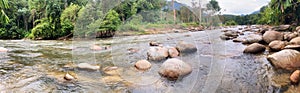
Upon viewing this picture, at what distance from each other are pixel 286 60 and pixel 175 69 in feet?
7.46

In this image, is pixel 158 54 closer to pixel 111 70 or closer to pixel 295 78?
pixel 111 70

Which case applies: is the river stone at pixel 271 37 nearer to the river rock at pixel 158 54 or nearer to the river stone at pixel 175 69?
the river rock at pixel 158 54

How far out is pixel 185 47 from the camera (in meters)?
4.82

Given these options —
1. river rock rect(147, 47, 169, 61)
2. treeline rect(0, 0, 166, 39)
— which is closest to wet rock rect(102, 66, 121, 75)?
treeline rect(0, 0, 166, 39)

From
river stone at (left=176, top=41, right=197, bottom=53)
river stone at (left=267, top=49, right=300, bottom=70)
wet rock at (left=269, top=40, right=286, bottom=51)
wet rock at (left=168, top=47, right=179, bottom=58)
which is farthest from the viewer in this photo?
wet rock at (left=269, top=40, right=286, bottom=51)

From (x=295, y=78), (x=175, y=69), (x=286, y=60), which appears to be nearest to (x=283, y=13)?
(x=286, y=60)

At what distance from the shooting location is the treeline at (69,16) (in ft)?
11.5

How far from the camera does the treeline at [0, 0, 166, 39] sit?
11.5 ft

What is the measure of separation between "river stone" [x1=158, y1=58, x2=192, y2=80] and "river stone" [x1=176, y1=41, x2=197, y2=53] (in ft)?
0.93

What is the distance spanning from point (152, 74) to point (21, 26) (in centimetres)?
2211

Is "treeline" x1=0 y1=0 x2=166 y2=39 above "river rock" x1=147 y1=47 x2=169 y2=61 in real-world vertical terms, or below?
above

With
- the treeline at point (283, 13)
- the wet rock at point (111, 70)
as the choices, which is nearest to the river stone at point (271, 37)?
the treeline at point (283, 13)

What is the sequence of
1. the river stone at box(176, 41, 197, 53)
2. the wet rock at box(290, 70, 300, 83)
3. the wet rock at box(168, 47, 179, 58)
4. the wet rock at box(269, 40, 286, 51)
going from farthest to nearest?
the wet rock at box(269, 40, 286, 51) < the wet rock at box(168, 47, 179, 58) < the river stone at box(176, 41, 197, 53) < the wet rock at box(290, 70, 300, 83)

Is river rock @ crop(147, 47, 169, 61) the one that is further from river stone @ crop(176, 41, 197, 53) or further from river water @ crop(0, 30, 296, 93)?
river stone @ crop(176, 41, 197, 53)
